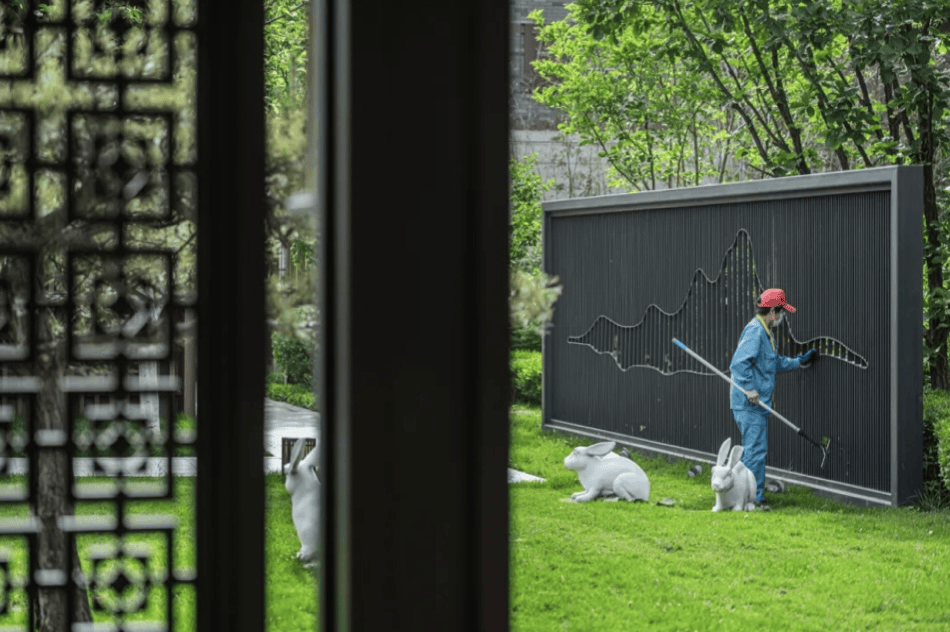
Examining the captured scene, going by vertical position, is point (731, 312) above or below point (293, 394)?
above

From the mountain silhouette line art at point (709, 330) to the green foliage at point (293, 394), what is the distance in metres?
2.78

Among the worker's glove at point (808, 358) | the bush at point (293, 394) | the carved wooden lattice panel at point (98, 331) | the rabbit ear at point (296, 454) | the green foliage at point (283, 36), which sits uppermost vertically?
the green foliage at point (283, 36)

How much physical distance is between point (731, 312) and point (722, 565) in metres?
3.19

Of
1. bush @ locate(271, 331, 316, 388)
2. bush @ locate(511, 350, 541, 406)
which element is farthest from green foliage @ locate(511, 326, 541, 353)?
bush @ locate(271, 331, 316, 388)

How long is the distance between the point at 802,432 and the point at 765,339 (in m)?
0.78

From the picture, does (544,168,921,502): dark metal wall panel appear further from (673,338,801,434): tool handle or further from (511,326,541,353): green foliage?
(511,326,541,353): green foliage

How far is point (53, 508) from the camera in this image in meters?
2.54

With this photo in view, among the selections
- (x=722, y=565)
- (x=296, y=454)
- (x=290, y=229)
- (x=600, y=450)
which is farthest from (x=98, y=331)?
(x=600, y=450)

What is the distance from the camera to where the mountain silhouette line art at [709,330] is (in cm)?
862

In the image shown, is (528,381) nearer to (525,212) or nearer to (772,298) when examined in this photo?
(525,212)

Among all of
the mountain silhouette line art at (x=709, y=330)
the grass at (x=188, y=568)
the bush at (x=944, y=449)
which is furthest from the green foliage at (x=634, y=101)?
the grass at (x=188, y=568)

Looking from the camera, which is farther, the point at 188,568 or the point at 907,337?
the point at 907,337

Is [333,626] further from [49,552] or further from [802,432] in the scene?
[802,432]

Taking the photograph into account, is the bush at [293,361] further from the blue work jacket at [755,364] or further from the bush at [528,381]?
the blue work jacket at [755,364]
